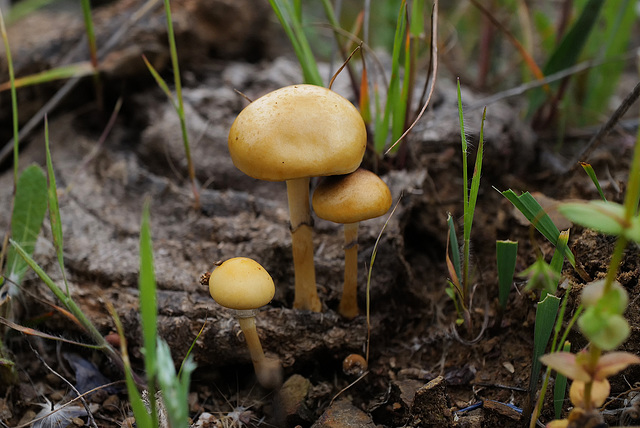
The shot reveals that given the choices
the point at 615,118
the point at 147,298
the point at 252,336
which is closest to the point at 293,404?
the point at 252,336

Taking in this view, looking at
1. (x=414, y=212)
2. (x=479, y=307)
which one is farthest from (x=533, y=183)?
(x=479, y=307)

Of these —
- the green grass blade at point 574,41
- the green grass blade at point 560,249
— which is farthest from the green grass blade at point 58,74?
the green grass blade at point 574,41

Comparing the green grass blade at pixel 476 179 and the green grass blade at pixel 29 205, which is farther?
the green grass blade at pixel 29 205

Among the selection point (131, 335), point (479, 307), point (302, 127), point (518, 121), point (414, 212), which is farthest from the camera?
point (518, 121)

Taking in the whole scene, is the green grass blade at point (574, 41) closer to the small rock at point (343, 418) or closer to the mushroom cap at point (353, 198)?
the mushroom cap at point (353, 198)

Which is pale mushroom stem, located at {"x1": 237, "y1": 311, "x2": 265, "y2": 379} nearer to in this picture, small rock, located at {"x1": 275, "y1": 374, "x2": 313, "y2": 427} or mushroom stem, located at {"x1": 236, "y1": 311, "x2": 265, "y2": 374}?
mushroom stem, located at {"x1": 236, "y1": 311, "x2": 265, "y2": 374}

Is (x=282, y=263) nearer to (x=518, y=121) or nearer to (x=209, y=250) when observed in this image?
(x=209, y=250)
